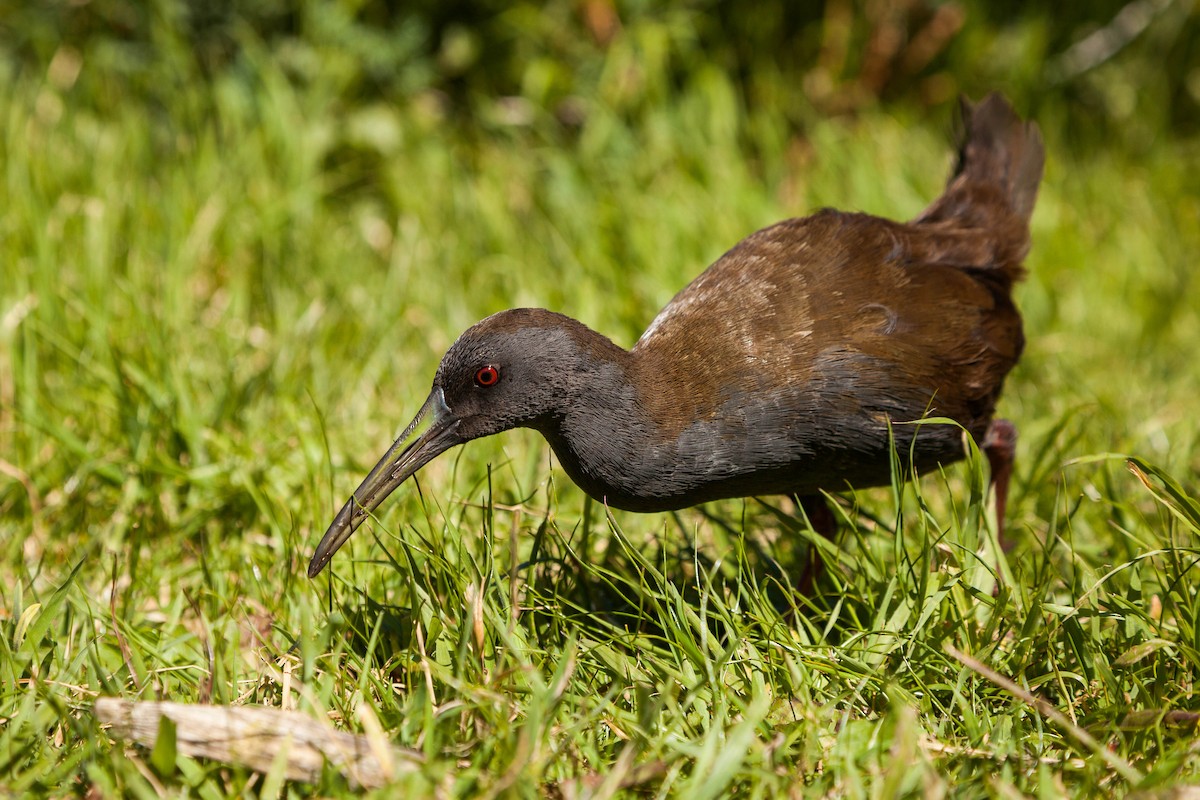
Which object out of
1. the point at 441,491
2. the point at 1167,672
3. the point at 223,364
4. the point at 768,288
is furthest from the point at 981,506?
the point at 223,364

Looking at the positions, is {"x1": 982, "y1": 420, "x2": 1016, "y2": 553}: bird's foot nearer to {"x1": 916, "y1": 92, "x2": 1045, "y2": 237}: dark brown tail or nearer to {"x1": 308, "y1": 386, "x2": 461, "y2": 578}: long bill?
{"x1": 916, "y1": 92, "x2": 1045, "y2": 237}: dark brown tail

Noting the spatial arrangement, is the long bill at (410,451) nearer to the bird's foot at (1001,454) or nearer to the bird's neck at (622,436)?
the bird's neck at (622,436)

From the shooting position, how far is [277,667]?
2.93 metres

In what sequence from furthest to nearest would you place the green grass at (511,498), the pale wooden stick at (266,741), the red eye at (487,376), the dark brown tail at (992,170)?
the dark brown tail at (992,170), the red eye at (487,376), the green grass at (511,498), the pale wooden stick at (266,741)

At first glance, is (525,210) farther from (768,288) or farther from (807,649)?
(807,649)

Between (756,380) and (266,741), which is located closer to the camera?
(266,741)

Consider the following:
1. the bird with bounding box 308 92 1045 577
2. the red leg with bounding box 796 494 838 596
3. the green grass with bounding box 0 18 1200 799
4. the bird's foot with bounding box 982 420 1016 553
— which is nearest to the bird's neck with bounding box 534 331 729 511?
the bird with bounding box 308 92 1045 577

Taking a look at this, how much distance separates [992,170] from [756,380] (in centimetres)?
163

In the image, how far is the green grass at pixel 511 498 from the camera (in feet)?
8.58

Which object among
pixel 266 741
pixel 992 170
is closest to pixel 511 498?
pixel 266 741

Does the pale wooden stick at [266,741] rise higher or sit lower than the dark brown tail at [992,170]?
lower

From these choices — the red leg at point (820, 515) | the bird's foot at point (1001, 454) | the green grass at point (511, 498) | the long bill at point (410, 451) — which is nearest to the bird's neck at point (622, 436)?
the green grass at point (511, 498)

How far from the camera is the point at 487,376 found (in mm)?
3027

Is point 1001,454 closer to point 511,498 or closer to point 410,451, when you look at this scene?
point 511,498
